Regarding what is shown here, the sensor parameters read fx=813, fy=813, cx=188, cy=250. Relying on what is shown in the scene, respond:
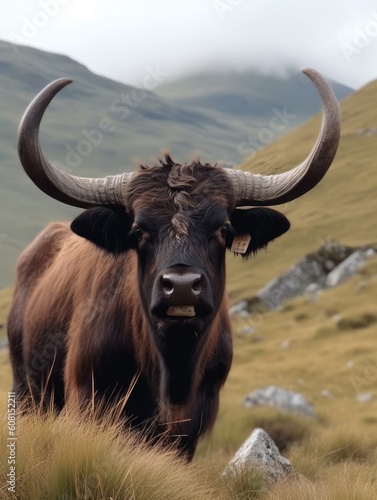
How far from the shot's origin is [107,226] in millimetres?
7148

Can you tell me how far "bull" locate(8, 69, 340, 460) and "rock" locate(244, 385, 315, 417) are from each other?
1837cm

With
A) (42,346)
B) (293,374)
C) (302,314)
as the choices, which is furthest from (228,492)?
(302,314)

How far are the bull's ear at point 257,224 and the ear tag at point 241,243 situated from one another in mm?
34

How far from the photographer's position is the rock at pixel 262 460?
23.5 ft

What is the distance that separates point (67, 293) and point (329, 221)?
65.3 meters

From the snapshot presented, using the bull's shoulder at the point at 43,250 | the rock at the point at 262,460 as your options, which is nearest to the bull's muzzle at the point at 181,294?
the rock at the point at 262,460

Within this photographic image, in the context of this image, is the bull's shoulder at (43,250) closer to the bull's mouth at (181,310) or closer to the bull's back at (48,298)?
the bull's back at (48,298)

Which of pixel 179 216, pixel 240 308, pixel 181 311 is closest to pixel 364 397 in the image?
pixel 240 308

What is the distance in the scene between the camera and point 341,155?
92.6 m

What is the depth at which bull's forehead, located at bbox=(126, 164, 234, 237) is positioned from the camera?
6.50 metres

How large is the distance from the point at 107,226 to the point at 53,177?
631mm

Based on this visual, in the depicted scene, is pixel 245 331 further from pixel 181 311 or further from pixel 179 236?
pixel 181 311

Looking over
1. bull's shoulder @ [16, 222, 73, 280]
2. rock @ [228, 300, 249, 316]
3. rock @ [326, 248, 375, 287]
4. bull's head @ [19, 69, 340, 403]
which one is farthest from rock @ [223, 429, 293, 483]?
rock @ [326, 248, 375, 287]

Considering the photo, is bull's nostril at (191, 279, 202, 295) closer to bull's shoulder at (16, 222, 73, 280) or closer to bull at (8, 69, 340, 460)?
bull at (8, 69, 340, 460)
